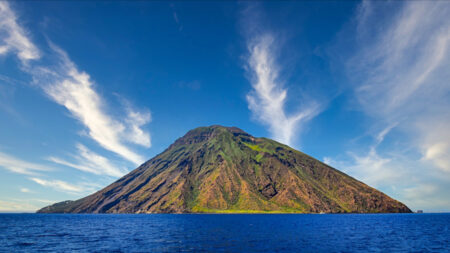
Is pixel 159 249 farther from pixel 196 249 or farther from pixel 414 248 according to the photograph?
pixel 414 248

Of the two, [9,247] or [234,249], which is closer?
[234,249]

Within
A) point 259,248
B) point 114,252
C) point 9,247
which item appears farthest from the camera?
point 9,247

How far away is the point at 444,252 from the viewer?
51.0 meters

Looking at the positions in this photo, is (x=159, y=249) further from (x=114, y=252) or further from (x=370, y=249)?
(x=370, y=249)

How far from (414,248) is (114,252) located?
68016 millimetres

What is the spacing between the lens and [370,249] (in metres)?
52.0

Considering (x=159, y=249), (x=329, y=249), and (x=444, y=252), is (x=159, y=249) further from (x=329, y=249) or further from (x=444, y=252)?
(x=444, y=252)

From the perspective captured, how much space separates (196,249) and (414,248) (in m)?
51.5

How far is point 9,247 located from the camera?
53375 mm

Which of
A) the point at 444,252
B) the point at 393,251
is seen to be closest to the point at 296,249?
the point at 393,251

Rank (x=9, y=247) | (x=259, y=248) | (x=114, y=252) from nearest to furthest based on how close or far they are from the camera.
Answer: (x=114, y=252)
(x=259, y=248)
(x=9, y=247)

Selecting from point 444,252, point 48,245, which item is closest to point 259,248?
point 444,252

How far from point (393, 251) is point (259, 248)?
2953 cm

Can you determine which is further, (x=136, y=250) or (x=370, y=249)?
(x=370, y=249)
